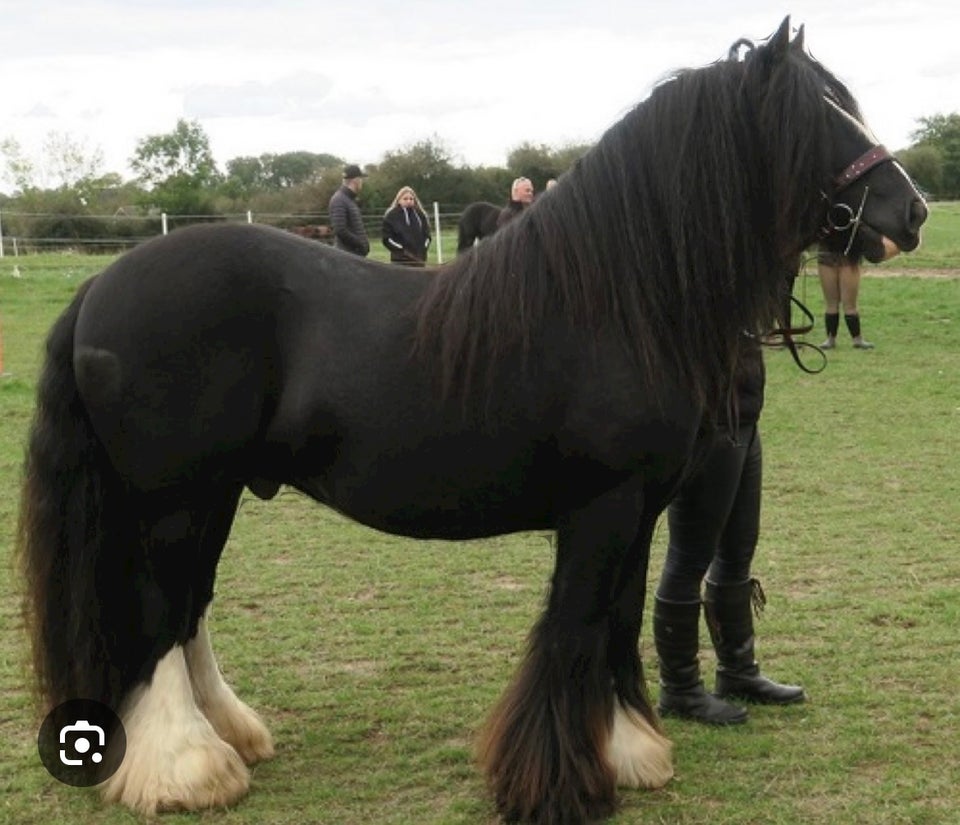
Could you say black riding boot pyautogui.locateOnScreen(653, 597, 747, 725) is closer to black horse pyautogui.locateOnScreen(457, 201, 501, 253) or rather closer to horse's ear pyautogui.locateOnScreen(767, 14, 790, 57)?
horse's ear pyautogui.locateOnScreen(767, 14, 790, 57)

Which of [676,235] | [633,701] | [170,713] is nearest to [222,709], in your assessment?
[170,713]

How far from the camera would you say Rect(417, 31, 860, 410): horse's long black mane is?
320 cm

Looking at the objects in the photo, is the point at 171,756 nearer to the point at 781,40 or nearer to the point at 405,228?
the point at 781,40

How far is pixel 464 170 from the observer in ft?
96.2

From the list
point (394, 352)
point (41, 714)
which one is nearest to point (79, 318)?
point (394, 352)

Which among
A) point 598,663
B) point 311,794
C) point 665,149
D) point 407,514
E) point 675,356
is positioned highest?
point 665,149

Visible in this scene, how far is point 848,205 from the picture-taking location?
3219 millimetres

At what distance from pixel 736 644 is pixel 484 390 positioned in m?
1.62

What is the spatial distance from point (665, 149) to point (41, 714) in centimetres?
246

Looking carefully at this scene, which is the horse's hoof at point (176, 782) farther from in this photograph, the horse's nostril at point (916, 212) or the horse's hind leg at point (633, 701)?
the horse's nostril at point (916, 212)

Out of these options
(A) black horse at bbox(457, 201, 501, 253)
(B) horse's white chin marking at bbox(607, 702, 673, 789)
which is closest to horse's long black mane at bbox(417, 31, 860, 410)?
(B) horse's white chin marking at bbox(607, 702, 673, 789)

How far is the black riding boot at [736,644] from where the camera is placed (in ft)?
13.7

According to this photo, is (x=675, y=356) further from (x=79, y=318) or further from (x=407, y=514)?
(x=79, y=318)

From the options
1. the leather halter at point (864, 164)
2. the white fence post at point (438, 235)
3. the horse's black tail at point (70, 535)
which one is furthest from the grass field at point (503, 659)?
the white fence post at point (438, 235)
